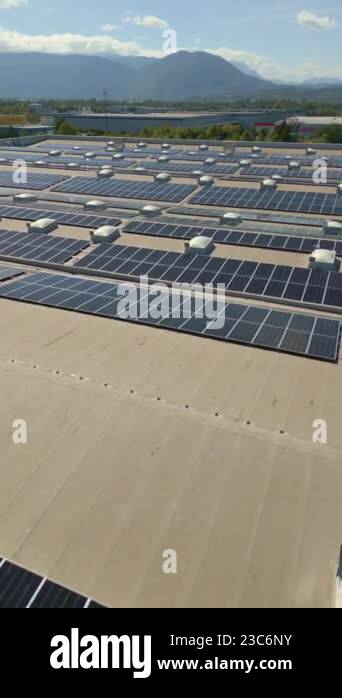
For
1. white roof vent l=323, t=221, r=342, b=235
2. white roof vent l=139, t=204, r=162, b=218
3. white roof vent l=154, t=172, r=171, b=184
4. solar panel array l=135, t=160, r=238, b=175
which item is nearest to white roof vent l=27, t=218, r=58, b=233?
white roof vent l=139, t=204, r=162, b=218

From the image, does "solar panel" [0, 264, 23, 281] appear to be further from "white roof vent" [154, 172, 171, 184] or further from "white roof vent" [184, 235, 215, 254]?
"white roof vent" [154, 172, 171, 184]

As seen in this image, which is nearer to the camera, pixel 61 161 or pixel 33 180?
pixel 33 180

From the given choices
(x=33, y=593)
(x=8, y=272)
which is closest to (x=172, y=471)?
(x=33, y=593)

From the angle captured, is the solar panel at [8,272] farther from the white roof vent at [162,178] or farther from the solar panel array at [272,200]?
the white roof vent at [162,178]

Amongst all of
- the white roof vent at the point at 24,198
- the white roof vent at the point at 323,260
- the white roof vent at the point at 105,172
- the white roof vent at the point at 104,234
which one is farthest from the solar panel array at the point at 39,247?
the white roof vent at the point at 105,172

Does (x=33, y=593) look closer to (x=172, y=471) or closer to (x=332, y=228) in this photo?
(x=172, y=471)
